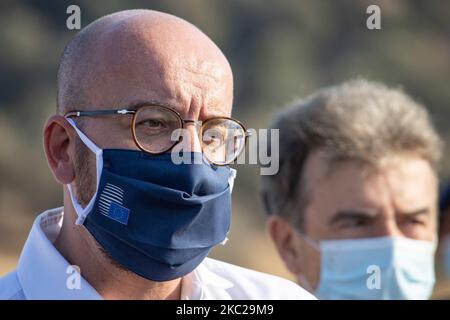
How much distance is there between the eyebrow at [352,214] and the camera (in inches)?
173

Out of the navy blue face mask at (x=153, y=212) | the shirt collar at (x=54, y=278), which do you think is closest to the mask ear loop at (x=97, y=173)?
the navy blue face mask at (x=153, y=212)

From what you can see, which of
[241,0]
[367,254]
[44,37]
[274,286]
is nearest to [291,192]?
[367,254]

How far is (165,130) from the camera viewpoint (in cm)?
334

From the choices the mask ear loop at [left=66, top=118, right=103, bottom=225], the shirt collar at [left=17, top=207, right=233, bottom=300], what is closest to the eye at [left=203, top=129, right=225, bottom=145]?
the mask ear loop at [left=66, top=118, right=103, bottom=225]

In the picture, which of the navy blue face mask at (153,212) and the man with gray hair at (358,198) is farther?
the man with gray hair at (358,198)

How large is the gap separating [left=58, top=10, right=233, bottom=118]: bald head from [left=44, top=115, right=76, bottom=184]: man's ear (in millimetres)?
78

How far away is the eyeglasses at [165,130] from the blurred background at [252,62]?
26.4 ft

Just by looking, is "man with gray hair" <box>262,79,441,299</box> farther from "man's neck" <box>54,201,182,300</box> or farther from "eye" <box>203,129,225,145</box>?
"man's neck" <box>54,201,182,300</box>

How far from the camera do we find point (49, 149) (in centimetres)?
353

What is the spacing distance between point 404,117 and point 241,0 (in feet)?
37.3

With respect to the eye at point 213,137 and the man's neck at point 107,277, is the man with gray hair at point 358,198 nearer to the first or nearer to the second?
the eye at point 213,137

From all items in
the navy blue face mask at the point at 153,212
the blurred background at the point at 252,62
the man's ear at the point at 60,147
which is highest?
the blurred background at the point at 252,62

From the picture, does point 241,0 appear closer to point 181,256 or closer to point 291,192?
point 291,192

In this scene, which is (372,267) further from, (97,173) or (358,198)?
(97,173)
